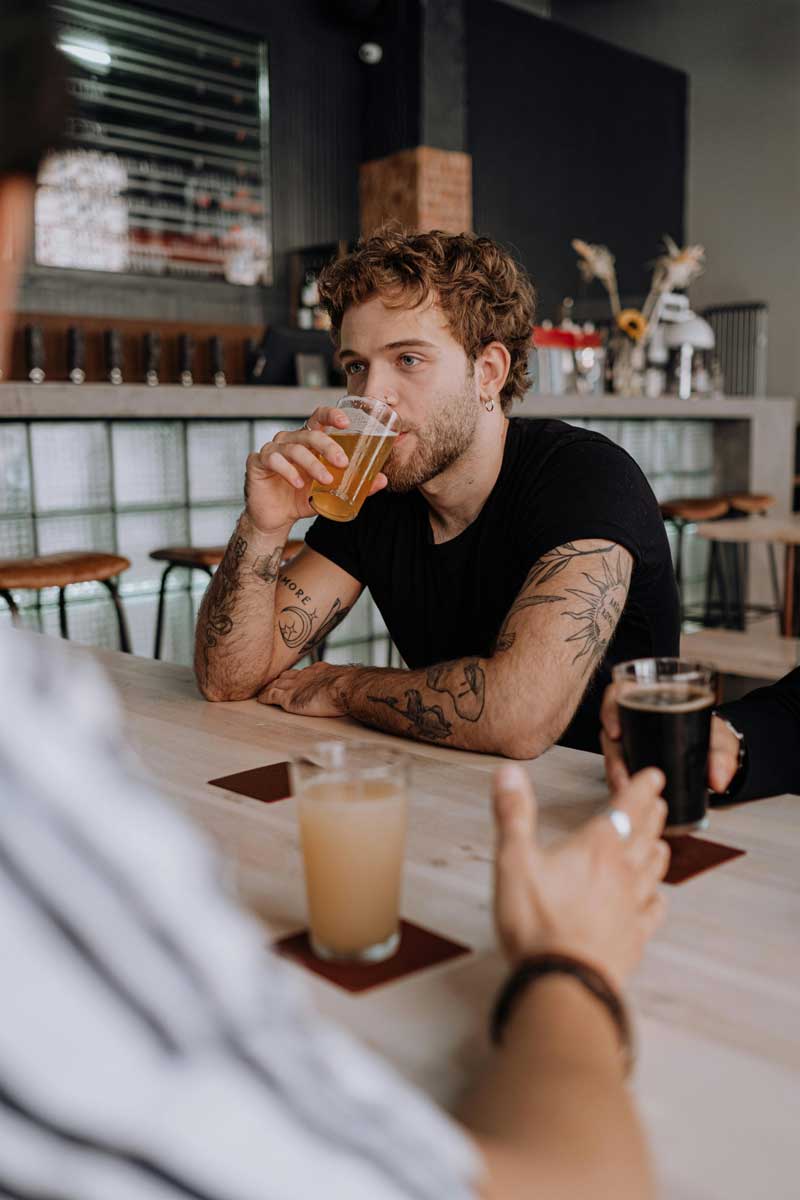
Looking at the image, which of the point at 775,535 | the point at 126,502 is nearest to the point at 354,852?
the point at 126,502

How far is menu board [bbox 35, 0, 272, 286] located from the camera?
225 inches

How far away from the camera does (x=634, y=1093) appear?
600 millimetres

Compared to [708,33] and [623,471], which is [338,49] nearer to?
[708,33]

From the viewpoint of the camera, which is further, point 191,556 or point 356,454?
point 191,556

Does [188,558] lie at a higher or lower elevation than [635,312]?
lower

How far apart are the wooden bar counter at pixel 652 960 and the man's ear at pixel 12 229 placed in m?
0.43

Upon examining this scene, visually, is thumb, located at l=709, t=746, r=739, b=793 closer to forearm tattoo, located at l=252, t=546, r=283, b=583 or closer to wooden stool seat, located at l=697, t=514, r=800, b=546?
forearm tattoo, located at l=252, t=546, r=283, b=583

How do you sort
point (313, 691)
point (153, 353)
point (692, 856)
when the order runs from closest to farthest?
point (692, 856), point (313, 691), point (153, 353)

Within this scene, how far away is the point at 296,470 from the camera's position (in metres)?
1.60

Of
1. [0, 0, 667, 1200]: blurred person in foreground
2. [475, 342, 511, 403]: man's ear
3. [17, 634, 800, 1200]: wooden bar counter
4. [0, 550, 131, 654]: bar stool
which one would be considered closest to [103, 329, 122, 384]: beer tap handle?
[0, 550, 131, 654]: bar stool

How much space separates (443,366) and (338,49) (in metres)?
5.66

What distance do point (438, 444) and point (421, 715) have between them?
55 centimetres

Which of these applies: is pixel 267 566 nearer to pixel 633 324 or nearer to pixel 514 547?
pixel 514 547

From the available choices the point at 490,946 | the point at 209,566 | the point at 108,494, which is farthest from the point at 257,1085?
the point at 108,494
